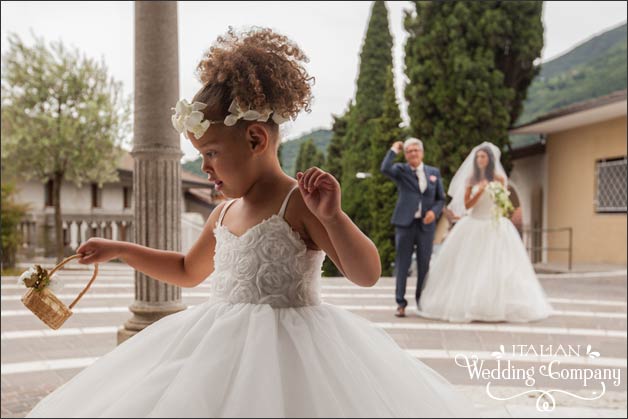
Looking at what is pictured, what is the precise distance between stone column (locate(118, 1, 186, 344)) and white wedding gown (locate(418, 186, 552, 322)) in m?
3.64

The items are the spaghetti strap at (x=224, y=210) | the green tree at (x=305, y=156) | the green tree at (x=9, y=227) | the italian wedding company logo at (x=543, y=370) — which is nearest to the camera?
the spaghetti strap at (x=224, y=210)

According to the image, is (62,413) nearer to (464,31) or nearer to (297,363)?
(297,363)

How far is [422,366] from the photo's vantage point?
1.39 m

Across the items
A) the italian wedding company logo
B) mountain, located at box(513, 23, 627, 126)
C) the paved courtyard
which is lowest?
the paved courtyard

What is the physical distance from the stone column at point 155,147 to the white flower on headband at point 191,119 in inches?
92.7

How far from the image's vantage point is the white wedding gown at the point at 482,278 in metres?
6.69

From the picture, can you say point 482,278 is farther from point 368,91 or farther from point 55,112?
point 55,112

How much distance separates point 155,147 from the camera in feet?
12.2

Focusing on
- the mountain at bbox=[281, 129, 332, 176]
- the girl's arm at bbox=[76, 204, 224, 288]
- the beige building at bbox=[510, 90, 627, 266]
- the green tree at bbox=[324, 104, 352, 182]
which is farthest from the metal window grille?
the girl's arm at bbox=[76, 204, 224, 288]

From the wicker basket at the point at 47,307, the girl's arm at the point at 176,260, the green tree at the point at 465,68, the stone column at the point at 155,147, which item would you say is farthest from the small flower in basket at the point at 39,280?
the green tree at the point at 465,68

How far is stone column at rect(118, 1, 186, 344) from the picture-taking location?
3660 millimetres

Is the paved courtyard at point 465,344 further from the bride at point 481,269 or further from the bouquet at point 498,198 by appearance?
the bouquet at point 498,198

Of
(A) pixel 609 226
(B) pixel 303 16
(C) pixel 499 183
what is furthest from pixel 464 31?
(B) pixel 303 16

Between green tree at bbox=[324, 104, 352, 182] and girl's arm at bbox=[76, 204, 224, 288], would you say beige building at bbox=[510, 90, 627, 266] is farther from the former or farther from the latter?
girl's arm at bbox=[76, 204, 224, 288]
